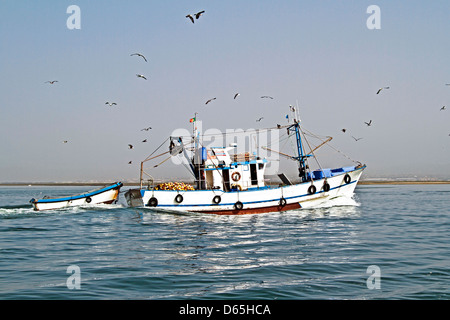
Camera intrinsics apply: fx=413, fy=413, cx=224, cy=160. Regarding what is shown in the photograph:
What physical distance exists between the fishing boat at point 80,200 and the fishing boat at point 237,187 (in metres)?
3.76

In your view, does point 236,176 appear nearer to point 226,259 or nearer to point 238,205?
point 238,205

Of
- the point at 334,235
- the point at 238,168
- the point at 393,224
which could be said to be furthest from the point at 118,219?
the point at 393,224

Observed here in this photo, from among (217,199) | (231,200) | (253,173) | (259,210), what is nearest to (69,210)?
(217,199)

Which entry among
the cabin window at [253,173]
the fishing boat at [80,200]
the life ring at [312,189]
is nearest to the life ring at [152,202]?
the cabin window at [253,173]

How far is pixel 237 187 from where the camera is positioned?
2950 cm

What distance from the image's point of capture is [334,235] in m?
18.5

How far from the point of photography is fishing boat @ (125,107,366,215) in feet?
92.7

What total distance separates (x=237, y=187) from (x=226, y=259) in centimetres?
1634

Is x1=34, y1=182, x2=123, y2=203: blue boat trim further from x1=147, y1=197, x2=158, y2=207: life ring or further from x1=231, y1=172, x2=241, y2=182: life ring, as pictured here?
x1=231, y1=172, x2=241, y2=182: life ring

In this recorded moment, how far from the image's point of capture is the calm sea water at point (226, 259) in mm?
9406

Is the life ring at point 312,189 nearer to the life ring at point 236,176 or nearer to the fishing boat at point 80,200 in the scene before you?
the life ring at point 236,176

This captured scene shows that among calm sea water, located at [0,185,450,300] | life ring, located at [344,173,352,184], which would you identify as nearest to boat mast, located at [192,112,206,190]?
calm sea water, located at [0,185,450,300]

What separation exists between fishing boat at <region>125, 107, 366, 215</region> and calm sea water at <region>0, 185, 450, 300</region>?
361 cm

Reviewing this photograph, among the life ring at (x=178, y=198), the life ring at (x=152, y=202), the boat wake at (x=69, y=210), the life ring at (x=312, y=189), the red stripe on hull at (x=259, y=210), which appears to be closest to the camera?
the life ring at (x=152, y=202)
